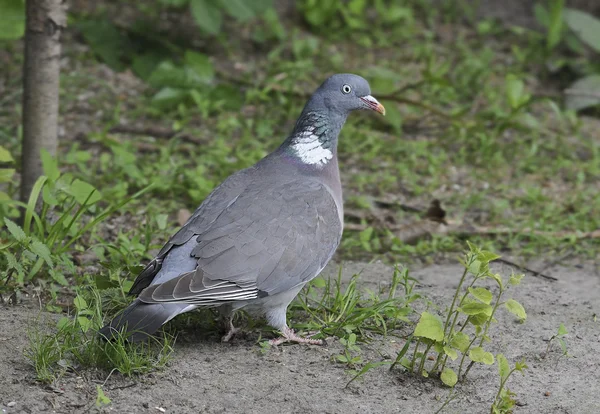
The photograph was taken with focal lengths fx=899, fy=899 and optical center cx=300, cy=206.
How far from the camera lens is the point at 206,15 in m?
6.37

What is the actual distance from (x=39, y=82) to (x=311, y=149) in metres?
1.44

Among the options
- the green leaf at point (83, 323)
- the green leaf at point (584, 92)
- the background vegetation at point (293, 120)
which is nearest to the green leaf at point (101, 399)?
the green leaf at point (83, 323)

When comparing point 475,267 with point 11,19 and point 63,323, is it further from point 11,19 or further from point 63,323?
point 11,19

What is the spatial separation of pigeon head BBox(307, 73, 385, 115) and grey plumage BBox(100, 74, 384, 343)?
1.0 inches

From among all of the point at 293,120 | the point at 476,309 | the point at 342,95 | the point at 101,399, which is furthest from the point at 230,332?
the point at 293,120

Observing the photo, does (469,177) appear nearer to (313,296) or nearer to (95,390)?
(313,296)

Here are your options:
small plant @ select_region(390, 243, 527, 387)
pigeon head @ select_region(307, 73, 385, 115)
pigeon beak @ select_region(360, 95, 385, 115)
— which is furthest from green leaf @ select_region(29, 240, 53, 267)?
pigeon beak @ select_region(360, 95, 385, 115)

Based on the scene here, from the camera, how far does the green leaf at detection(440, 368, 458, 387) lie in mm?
3348

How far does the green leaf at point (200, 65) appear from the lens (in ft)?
21.6

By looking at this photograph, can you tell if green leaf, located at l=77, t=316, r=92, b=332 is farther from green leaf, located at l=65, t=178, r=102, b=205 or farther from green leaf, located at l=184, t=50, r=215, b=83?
green leaf, located at l=184, t=50, r=215, b=83

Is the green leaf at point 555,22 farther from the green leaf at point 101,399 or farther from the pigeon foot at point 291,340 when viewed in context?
the green leaf at point 101,399

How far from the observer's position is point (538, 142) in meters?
6.52

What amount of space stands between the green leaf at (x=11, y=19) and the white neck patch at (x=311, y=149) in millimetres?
2455

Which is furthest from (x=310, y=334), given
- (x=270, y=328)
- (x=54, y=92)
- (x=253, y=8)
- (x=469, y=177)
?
(x=253, y=8)
